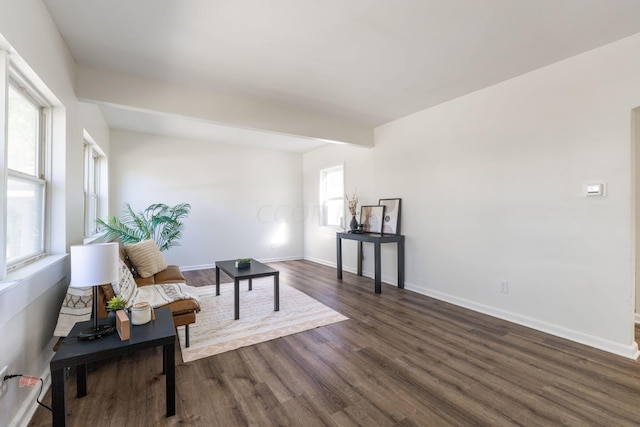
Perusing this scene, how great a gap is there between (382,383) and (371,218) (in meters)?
2.95

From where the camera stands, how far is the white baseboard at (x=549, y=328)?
90.2 inches

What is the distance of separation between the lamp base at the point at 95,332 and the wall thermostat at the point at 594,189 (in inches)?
145

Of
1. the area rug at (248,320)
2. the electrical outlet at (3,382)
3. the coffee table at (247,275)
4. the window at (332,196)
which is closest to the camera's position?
the electrical outlet at (3,382)

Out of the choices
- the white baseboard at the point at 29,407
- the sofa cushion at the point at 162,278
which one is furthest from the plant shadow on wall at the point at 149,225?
the white baseboard at the point at 29,407

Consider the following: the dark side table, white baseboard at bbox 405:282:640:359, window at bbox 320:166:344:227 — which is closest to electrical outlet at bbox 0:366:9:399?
the dark side table

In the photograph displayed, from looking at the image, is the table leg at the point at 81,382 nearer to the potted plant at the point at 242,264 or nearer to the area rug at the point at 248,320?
the area rug at the point at 248,320

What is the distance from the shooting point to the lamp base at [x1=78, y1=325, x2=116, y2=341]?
155 centimetres

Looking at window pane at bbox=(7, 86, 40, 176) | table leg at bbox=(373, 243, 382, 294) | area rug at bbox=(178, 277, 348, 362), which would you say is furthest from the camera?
table leg at bbox=(373, 243, 382, 294)

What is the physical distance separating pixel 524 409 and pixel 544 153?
2220 millimetres

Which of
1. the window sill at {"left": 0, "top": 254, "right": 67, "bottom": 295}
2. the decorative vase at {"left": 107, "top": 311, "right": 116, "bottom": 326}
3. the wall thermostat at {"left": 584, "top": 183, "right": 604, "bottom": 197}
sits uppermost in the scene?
the wall thermostat at {"left": 584, "top": 183, "right": 604, "bottom": 197}

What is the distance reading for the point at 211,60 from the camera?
2580 mm

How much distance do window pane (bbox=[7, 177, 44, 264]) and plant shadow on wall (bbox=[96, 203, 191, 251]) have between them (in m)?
2.05

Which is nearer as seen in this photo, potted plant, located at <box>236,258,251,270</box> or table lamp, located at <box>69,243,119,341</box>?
table lamp, located at <box>69,243,119,341</box>

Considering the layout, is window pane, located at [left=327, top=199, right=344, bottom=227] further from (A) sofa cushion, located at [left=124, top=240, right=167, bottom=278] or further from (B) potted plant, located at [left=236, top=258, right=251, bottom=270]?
(A) sofa cushion, located at [left=124, top=240, right=167, bottom=278]
